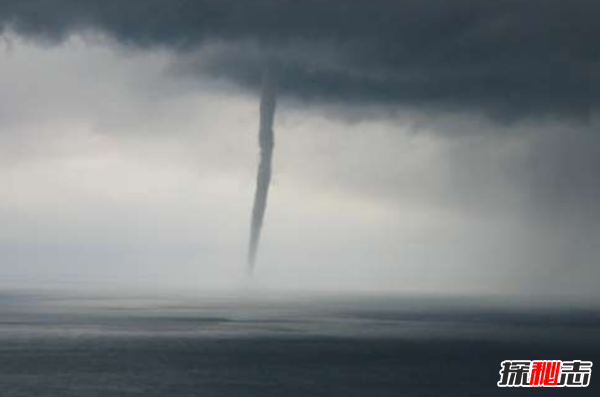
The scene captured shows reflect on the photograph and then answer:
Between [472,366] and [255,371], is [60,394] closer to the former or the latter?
[255,371]

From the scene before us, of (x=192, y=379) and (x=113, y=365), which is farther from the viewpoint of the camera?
(x=113, y=365)

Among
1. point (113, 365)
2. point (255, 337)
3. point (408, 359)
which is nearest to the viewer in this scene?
point (113, 365)

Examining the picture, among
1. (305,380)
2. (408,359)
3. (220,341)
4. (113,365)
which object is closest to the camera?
(305,380)

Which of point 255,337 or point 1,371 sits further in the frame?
point 255,337

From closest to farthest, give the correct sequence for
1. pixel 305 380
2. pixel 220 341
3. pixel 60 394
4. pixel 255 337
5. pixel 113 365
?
pixel 60 394, pixel 305 380, pixel 113 365, pixel 220 341, pixel 255 337

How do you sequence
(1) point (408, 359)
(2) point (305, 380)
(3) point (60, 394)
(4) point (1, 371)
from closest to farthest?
1. (3) point (60, 394)
2. (2) point (305, 380)
3. (4) point (1, 371)
4. (1) point (408, 359)

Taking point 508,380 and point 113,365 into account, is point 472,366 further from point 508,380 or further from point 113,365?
point 113,365

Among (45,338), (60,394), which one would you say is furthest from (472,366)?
(45,338)

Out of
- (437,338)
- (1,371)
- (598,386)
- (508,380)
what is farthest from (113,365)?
(437,338)
